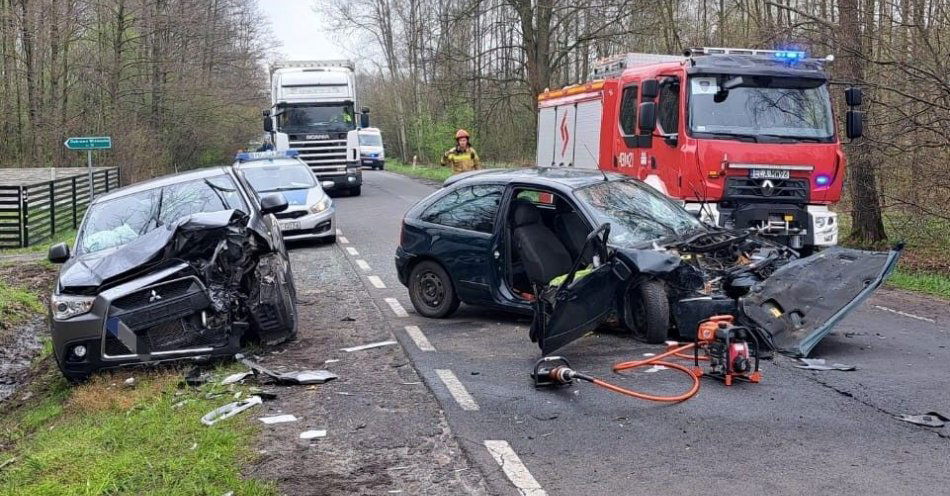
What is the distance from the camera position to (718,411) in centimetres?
588

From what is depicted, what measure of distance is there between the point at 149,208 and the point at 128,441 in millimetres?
3859

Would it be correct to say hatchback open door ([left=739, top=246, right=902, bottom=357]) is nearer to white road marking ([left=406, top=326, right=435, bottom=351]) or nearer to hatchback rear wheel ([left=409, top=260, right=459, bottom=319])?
white road marking ([left=406, top=326, right=435, bottom=351])

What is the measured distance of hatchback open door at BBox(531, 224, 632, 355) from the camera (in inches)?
Result: 268

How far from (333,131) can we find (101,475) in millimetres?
22500

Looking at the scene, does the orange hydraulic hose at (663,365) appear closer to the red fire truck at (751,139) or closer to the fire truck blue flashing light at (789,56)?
the red fire truck at (751,139)

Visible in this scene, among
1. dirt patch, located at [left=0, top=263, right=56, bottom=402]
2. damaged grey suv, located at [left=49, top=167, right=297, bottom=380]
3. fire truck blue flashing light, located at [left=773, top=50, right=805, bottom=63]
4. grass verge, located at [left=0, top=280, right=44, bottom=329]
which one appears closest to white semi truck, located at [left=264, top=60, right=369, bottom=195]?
dirt patch, located at [left=0, top=263, right=56, bottom=402]

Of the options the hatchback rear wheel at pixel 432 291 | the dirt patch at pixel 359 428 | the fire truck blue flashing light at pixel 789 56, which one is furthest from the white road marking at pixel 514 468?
the fire truck blue flashing light at pixel 789 56

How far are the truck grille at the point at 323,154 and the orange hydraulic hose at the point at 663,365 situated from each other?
20.8m

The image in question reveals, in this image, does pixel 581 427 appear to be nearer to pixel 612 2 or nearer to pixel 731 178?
pixel 731 178

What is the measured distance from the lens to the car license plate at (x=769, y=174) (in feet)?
37.7

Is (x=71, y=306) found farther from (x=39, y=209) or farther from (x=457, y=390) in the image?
(x=39, y=209)

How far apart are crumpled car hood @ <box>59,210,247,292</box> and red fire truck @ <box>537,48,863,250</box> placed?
598cm

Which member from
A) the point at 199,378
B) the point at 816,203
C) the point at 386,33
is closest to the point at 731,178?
the point at 816,203

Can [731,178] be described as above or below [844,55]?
below
